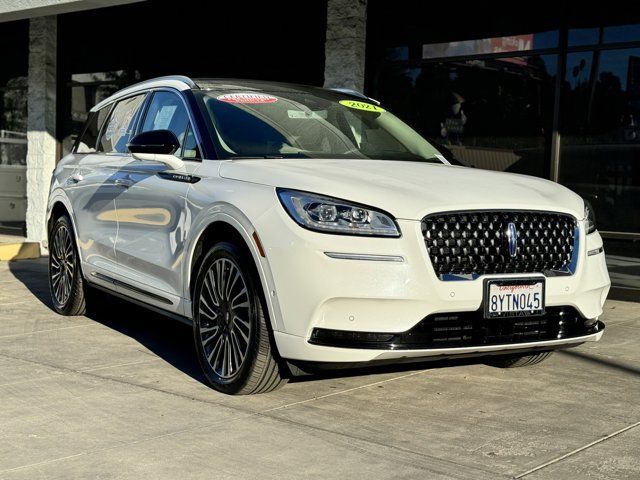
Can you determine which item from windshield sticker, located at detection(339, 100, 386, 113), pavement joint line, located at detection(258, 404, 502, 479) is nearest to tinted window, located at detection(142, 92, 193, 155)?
windshield sticker, located at detection(339, 100, 386, 113)

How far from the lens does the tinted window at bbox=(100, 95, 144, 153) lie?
6.97 metres

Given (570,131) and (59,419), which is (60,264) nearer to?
(59,419)

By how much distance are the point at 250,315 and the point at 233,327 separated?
281 mm

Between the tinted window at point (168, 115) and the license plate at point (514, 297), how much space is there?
2212 millimetres

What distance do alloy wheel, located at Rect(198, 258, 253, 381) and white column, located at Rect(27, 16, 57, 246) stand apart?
441 inches

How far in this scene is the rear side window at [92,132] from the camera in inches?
304

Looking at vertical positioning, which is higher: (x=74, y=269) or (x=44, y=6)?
(x=44, y=6)

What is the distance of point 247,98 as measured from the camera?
19.8ft

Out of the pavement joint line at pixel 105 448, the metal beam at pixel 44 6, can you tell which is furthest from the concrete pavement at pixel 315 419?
the metal beam at pixel 44 6

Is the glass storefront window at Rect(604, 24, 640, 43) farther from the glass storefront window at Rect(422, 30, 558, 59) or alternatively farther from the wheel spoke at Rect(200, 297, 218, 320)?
the wheel spoke at Rect(200, 297, 218, 320)

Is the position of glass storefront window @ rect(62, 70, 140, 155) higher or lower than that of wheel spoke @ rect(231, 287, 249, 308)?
higher

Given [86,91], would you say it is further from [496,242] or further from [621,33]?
[496,242]

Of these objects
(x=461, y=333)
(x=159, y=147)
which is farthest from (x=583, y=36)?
(x=461, y=333)

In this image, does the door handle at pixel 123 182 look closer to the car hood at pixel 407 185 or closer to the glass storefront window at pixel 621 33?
the car hood at pixel 407 185
